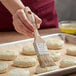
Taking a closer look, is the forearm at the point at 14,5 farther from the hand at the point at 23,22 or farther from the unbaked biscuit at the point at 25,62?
the unbaked biscuit at the point at 25,62

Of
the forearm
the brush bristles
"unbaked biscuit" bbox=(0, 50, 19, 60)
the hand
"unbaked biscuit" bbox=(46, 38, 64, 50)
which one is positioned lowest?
"unbaked biscuit" bbox=(46, 38, 64, 50)

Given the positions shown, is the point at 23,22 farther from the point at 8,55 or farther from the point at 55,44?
the point at 55,44

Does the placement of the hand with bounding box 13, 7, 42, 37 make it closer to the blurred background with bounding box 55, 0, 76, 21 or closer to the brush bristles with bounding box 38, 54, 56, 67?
the brush bristles with bounding box 38, 54, 56, 67

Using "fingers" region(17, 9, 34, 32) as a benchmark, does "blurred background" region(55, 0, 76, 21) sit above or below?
below

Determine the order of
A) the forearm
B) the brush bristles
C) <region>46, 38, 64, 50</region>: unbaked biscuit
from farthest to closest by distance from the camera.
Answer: <region>46, 38, 64, 50</region>: unbaked biscuit
the forearm
the brush bristles

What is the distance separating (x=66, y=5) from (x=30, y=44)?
125 cm

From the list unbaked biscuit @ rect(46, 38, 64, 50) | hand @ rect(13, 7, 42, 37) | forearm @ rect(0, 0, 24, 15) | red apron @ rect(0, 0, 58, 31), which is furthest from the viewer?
red apron @ rect(0, 0, 58, 31)

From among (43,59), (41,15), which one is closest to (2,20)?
(41,15)

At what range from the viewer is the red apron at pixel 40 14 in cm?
204

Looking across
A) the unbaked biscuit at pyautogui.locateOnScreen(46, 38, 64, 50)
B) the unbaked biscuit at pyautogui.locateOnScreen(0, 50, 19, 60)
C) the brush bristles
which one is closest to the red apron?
the unbaked biscuit at pyautogui.locateOnScreen(46, 38, 64, 50)

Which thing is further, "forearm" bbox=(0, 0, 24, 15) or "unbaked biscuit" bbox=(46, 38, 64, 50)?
"unbaked biscuit" bbox=(46, 38, 64, 50)

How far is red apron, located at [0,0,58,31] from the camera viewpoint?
204 centimetres

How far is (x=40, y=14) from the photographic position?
7.03 feet

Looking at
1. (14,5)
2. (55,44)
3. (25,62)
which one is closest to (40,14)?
(55,44)
